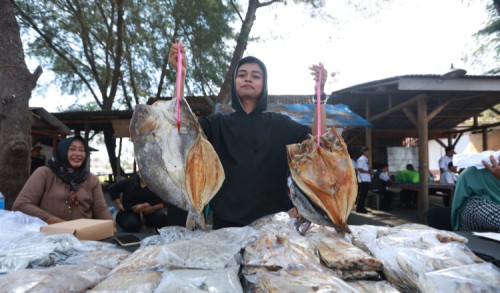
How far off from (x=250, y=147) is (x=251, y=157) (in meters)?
0.07

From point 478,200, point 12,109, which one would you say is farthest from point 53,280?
point 12,109

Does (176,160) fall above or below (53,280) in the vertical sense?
above

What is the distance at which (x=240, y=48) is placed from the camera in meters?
8.26

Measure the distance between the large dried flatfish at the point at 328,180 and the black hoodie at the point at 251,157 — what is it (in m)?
0.41

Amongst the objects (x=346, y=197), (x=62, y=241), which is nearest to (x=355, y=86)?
(x=346, y=197)

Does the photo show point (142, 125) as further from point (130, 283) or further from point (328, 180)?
point (328, 180)

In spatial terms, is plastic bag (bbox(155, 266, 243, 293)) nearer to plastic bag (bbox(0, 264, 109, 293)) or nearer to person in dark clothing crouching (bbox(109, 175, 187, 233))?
plastic bag (bbox(0, 264, 109, 293))

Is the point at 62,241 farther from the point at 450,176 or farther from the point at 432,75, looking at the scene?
the point at 450,176

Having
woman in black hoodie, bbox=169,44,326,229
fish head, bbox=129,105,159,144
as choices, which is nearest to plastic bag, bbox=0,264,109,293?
fish head, bbox=129,105,159,144

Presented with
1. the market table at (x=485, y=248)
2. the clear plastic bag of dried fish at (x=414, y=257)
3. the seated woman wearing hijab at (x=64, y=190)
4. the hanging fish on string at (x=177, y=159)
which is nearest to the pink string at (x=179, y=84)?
the hanging fish on string at (x=177, y=159)

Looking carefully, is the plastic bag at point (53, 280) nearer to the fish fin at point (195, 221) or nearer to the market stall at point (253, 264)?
the market stall at point (253, 264)

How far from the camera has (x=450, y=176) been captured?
838 centimetres

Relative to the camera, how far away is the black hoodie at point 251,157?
1.79 meters

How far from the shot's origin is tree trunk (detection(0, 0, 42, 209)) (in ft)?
12.5
